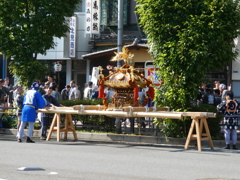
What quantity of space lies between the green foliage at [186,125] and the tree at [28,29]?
21.4 feet

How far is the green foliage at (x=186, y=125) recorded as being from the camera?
51.8 feet

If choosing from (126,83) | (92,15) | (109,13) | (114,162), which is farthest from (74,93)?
(114,162)

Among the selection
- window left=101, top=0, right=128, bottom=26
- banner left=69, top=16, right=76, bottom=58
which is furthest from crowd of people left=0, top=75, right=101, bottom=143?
window left=101, top=0, right=128, bottom=26

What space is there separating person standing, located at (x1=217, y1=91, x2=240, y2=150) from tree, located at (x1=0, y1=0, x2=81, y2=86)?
7725 mm

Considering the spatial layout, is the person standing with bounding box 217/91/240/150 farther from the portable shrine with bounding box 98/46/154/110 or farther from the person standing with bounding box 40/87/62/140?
the person standing with bounding box 40/87/62/140

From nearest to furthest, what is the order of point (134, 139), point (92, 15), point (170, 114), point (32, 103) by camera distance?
point (170, 114) < point (32, 103) < point (134, 139) < point (92, 15)

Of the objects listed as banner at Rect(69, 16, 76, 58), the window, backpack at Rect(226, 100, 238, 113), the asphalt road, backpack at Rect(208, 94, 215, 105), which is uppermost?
the window

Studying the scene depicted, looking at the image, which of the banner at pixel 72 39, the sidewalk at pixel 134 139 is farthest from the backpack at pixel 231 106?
the banner at pixel 72 39

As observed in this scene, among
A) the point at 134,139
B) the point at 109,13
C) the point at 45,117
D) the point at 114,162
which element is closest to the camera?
the point at 114,162

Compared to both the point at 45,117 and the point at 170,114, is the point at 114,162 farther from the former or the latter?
the point at 45,117

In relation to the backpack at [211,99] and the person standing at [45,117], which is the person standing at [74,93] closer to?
the person standing at [45,117]

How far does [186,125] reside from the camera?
52.5 ft

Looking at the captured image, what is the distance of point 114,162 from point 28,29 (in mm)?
10061

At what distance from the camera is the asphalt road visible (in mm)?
9453
